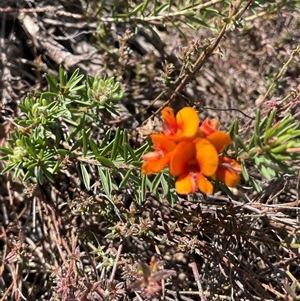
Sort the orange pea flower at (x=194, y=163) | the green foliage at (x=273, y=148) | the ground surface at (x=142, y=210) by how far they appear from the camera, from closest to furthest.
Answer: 1. the orange pea flower at (x=194, y=163)
2. the green foliage at (x=273, y=148)
3. the ground surface at (x=142, y=210)

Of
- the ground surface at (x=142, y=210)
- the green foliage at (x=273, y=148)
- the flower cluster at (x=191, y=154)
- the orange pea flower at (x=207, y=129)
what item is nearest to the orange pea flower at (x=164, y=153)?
the flower cluster at (x=191, y=154)

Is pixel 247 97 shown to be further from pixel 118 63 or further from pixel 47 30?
pixel 47 30

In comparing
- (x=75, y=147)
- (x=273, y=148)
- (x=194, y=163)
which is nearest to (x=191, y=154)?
(x=194, y=163)

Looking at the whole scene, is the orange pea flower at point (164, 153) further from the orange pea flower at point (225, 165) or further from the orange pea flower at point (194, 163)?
the orange pea flower at point (225, 165)

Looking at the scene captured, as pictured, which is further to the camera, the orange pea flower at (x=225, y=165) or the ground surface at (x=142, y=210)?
the ground surface at (x=142, y=210)

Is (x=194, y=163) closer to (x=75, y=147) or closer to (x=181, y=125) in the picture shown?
(x=181, y=125)

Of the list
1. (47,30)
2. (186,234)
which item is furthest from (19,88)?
(186,234)
